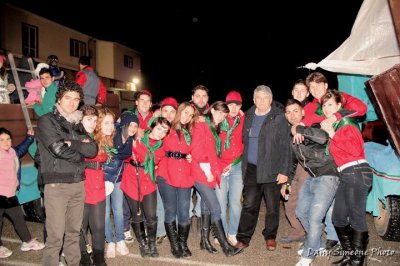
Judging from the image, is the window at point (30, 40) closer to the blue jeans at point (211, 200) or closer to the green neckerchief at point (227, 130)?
the green neckerchief at point (227, 130)

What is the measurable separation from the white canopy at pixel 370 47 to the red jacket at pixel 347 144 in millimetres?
2104

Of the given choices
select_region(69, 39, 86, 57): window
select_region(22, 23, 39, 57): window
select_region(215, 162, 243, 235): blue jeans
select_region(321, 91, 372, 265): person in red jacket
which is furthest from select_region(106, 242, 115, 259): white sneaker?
select_region(69, 39, 86, 57): window

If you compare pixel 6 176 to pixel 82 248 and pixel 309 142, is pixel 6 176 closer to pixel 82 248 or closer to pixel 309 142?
pixel 82 248

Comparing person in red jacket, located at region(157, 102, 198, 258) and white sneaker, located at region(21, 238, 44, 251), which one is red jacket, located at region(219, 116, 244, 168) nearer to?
person in red jacket, located at region(157, 102, 198, 258)

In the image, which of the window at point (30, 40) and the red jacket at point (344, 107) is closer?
the red jacket at point (344, 107)

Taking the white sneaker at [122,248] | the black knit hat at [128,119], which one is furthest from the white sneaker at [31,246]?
the black knit hat at [128,119]

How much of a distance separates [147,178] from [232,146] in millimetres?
1375

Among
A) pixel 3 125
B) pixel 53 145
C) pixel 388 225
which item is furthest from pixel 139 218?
pixel 388 225

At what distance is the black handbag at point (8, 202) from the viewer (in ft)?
14.5

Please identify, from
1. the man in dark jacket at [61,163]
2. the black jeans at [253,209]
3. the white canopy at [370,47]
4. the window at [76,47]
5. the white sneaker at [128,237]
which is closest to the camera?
the man in dark jacket at [61,163]

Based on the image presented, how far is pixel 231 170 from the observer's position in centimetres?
490

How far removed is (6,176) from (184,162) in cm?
243

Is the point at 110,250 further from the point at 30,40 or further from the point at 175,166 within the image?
the point at 30,40

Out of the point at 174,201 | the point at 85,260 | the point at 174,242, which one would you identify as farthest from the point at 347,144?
the point at 85,260
